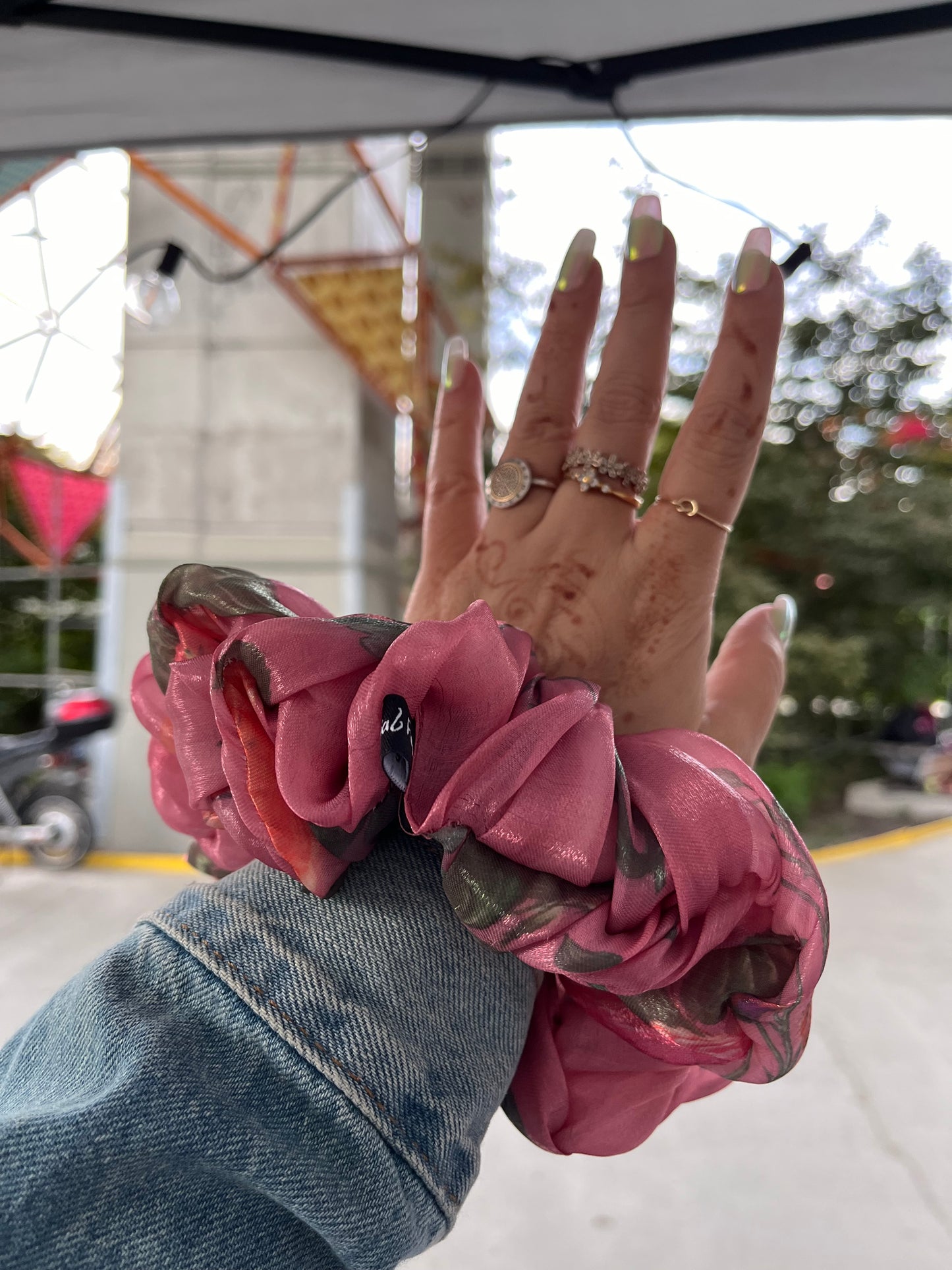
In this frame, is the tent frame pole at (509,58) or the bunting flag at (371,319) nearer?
the tent frame pole at (509,58)

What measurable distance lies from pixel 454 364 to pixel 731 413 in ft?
0.90

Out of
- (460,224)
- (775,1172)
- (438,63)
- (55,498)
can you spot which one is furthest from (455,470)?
(460,224)

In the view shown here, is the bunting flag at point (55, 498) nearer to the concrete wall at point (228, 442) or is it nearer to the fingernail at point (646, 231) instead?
the concrete wall at point (228, 442)

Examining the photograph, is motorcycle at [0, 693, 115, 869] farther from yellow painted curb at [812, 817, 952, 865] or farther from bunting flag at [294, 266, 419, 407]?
yellow painted curb at [812, 817, 952, 865]

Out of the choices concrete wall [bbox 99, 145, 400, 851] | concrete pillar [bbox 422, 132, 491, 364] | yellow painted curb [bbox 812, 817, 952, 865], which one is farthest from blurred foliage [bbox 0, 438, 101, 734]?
yellow painted curb [bbox 812, 817, 952, 865]

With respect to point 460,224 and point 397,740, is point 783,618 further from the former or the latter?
point 460,224

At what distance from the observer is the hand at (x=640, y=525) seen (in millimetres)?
548

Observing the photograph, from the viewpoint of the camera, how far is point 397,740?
0.36m

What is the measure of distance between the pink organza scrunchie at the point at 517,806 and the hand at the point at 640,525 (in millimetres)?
134

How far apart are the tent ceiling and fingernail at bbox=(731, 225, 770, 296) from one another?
29 centimetres

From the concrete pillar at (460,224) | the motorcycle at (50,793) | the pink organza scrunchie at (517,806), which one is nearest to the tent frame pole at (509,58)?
the pink organza scrunchie at (517,806)

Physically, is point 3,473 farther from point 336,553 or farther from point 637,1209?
point 637,1209

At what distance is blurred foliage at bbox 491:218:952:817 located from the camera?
4168 mm

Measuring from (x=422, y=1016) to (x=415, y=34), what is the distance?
810mm
